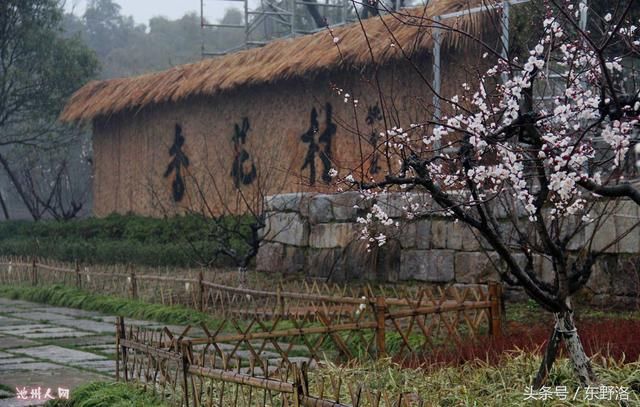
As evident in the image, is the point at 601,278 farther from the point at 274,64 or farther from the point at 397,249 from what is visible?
the point at 274,64

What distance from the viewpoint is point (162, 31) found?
168ft

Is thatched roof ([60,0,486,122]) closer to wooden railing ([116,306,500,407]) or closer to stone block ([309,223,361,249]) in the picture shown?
stone block ([309,223,361,249])

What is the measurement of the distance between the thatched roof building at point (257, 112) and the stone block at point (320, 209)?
1.71 feet

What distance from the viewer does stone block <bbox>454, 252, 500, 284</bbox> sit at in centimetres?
1045

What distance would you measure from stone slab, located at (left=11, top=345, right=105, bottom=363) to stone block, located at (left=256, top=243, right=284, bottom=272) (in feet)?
14.7

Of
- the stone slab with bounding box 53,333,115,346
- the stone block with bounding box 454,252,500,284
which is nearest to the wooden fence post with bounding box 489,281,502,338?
the stone block with bounding box 454,252,500,284

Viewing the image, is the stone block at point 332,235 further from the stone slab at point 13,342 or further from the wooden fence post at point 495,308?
the stone slab at point 13,342

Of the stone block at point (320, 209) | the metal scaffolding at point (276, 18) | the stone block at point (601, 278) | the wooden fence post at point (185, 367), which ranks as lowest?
the wooden fence post at point (185, 367)

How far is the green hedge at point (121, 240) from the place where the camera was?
16.0 metres

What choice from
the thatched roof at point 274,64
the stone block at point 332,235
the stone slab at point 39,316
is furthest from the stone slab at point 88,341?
the thatched roof at point 274,64

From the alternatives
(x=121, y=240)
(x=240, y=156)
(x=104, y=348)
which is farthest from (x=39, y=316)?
(x=121, y=240)

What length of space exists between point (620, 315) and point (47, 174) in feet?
99.9

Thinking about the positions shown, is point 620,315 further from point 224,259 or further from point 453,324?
point 224,259

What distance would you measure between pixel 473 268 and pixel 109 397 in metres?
5.35
